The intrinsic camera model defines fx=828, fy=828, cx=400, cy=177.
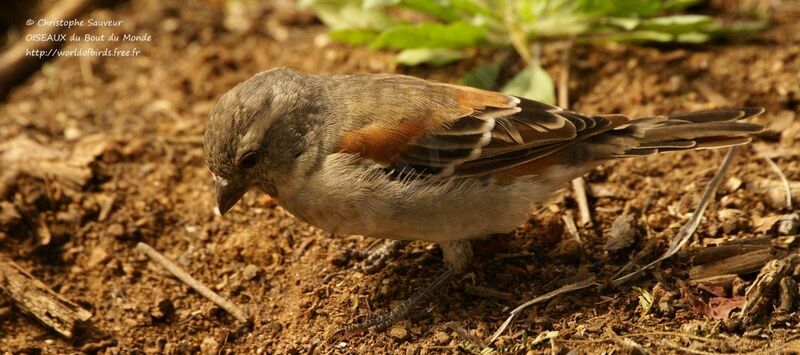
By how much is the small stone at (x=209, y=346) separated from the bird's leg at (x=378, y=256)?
1112mm

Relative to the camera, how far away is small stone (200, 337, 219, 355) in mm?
5273

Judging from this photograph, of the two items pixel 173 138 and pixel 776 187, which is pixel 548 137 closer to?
pixel 776 187

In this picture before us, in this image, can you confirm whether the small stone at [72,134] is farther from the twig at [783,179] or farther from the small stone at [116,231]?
the twig at [783,179]

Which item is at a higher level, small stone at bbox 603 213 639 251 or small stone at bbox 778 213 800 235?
small stone at bbox 603 213 639 251

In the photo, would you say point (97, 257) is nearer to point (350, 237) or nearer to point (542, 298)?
point (350, 237)

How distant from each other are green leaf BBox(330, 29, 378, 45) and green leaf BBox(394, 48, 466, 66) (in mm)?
320

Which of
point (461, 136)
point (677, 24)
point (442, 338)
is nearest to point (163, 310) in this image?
point (442, 338)

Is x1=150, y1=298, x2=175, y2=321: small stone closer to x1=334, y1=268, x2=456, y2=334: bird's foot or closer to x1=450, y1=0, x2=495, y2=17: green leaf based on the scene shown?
x1=334, y1=268, x2=456, y2=334: bird's foot

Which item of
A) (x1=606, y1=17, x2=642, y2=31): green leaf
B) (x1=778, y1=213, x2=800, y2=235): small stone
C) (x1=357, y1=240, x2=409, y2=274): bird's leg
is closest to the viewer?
(x1=778, y1=213, x2=800, y2=235): small stone

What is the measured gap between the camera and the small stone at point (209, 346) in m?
5.27

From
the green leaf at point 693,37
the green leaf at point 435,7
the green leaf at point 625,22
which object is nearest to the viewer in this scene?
the green leaf at point 625,22

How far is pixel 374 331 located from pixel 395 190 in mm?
895

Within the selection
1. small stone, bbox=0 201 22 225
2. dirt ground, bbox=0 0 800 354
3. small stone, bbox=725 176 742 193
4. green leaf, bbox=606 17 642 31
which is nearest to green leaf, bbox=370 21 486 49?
dirt ground, bbox=0 0 800 354

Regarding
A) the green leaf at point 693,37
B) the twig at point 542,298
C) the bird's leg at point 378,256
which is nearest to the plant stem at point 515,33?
the green leaf at point 693,37
